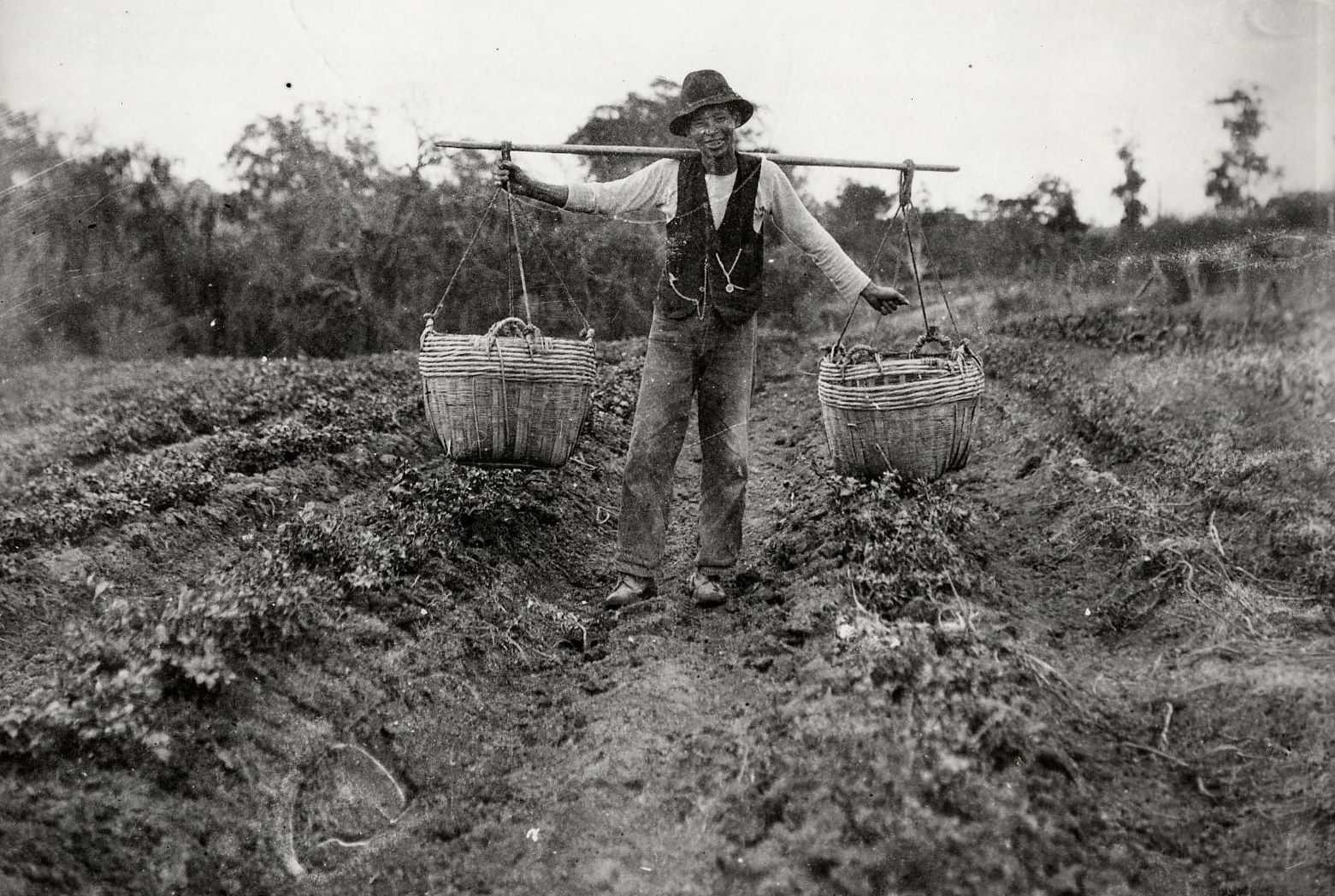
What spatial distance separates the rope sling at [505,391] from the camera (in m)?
3.74

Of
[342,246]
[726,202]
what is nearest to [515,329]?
[726,202]

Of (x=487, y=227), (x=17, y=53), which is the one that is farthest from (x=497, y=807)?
(x=487, y=227)

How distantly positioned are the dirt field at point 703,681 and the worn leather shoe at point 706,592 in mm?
77

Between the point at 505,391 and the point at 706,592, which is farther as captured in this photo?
the point at 706,592

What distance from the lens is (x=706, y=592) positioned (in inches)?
161

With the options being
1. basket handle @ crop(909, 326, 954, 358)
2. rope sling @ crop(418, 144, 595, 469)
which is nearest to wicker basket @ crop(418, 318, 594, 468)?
rope sling @ crop(418, 144, 595, 469)

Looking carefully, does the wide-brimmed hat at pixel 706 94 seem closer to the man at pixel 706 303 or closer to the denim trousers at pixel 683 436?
the man at pixel 706 303

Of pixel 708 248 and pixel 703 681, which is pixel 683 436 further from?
pixel 703 681

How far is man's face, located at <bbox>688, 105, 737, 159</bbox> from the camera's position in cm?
389

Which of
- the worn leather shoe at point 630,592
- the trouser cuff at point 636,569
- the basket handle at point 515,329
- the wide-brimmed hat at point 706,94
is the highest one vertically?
the wide-brimmed hat at point 706,94

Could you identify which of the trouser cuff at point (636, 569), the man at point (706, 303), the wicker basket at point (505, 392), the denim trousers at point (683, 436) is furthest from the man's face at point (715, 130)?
the trouser cuff at point (636, 569)

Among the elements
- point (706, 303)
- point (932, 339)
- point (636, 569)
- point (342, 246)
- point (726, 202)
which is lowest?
point (636, 569)

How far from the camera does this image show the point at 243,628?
2.98 metres

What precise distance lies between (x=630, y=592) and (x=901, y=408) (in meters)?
1.42
